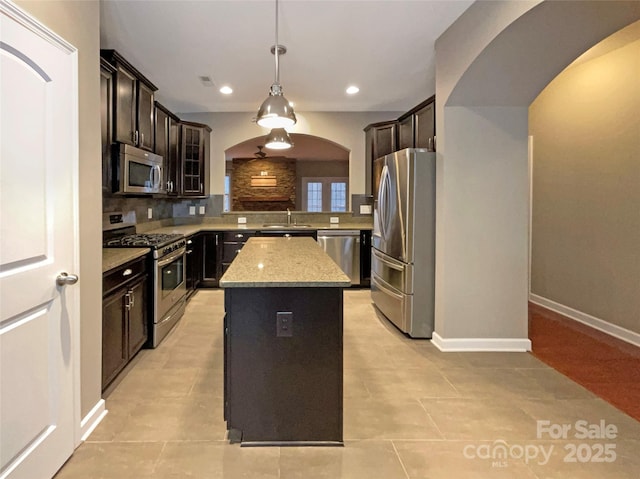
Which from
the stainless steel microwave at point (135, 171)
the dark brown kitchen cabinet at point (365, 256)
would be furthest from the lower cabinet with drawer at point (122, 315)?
the dark brown kitchen cabinet at point (365, 256)

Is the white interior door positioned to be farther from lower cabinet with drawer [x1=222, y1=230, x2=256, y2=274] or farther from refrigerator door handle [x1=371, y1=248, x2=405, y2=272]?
lower cabinet with drawer [x1=222, y1=230, x2=256, y2=274]

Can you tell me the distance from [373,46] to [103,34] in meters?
2.33

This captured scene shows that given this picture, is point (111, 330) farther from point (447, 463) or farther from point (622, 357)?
point (622, 357)

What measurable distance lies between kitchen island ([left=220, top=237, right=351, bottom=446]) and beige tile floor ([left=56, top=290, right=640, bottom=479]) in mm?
99

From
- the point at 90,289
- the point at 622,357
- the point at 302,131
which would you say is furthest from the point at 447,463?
the point at 302,131

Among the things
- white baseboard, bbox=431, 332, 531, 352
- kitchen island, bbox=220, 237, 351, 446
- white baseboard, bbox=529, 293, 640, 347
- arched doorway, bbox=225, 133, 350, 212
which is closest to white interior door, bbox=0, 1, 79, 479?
kitchen island, bbox=220, 237, 351, 446

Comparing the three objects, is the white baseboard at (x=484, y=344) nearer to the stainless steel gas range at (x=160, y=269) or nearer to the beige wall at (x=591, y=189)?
the beige wall at (x=591, y=189)

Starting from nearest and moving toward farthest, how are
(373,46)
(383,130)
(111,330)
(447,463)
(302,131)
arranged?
(447,463)
(111,330)
(373,46)
(383,130)
(302,131)

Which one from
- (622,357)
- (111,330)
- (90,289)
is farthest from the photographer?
(622,357)

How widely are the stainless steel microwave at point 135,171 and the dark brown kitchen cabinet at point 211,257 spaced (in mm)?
1353

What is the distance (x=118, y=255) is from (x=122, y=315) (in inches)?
16.8

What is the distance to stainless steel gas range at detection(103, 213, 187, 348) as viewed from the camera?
3156 millimetres

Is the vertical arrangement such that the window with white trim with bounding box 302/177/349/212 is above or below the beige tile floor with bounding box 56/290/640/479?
above

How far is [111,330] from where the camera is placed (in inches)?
96.3
